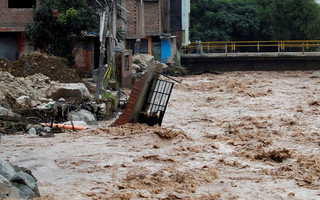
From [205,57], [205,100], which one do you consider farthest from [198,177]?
[205,57]

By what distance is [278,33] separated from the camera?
5116 centimetres

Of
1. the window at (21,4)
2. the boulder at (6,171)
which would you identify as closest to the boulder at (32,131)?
the boulder at (6,171)

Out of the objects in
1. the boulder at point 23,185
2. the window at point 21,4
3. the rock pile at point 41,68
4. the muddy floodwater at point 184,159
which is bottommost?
the muddy floodwater at point 184,159

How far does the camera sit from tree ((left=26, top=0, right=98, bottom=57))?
83.3 feet

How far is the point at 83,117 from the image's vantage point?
1636 cm

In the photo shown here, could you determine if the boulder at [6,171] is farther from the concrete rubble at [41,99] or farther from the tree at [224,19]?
the tree at [224,19]

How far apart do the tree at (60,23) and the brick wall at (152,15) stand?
518 inches

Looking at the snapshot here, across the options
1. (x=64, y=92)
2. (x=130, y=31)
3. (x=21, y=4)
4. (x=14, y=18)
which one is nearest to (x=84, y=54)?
(x=14, y=18)

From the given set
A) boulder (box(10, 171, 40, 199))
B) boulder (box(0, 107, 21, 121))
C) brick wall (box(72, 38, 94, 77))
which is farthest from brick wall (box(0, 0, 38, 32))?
boulder (box(10, 171, 40, 199))

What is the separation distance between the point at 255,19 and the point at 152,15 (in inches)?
593

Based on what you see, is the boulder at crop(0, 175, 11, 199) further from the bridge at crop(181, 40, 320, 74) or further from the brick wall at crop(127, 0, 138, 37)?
the bridge at crop(181, 40, 320, 74)

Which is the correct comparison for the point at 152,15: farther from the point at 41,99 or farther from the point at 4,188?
the point at 4,188

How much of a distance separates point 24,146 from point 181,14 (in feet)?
109

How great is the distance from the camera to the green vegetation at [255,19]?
50312 millimetres
